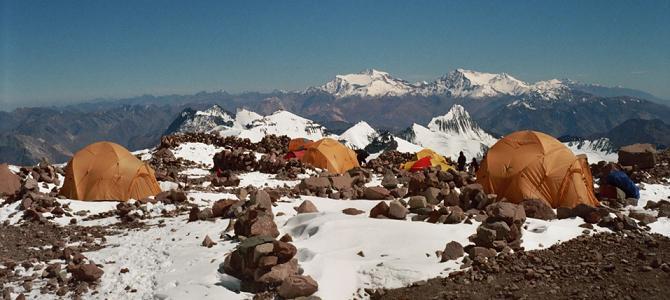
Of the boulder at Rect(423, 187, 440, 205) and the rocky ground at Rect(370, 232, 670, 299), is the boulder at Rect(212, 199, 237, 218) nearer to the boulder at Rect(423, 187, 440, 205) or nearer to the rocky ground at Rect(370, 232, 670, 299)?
the boulder at Rect(423, 187, 440, 205)

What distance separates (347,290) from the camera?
9.81m

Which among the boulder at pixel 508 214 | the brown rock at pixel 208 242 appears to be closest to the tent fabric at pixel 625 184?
the boulder at pixel 508 214

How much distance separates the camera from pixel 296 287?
31.4 feet

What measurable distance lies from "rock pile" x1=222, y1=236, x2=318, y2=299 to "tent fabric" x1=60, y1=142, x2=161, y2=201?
480 inches

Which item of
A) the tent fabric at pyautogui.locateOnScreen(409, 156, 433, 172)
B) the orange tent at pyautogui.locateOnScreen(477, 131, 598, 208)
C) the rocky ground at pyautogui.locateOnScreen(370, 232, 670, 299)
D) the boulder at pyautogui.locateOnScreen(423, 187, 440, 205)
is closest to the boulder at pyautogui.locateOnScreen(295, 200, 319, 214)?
the boulder at pyautogui.locateOnScreen(423, 187, 440, 205)

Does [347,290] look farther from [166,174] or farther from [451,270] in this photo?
[166,174]

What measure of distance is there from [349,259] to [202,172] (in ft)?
69.4

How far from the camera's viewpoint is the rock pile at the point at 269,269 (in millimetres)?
9625

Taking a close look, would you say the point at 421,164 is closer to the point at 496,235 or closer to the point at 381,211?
the point at 381,211

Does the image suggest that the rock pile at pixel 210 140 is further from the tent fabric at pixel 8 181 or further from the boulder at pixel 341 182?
the boulder at pixel 341 182

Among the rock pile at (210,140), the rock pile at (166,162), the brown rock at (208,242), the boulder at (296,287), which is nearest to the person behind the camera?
the boulder at (296,287)

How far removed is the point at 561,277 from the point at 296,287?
5.66 m

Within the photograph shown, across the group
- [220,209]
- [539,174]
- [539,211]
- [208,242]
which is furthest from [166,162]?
[539,211]

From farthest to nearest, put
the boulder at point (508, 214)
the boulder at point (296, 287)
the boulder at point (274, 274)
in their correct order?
the boulder at point (508, 214) < the boulder at point (274, 274) < the boulder at point (296, 287)
